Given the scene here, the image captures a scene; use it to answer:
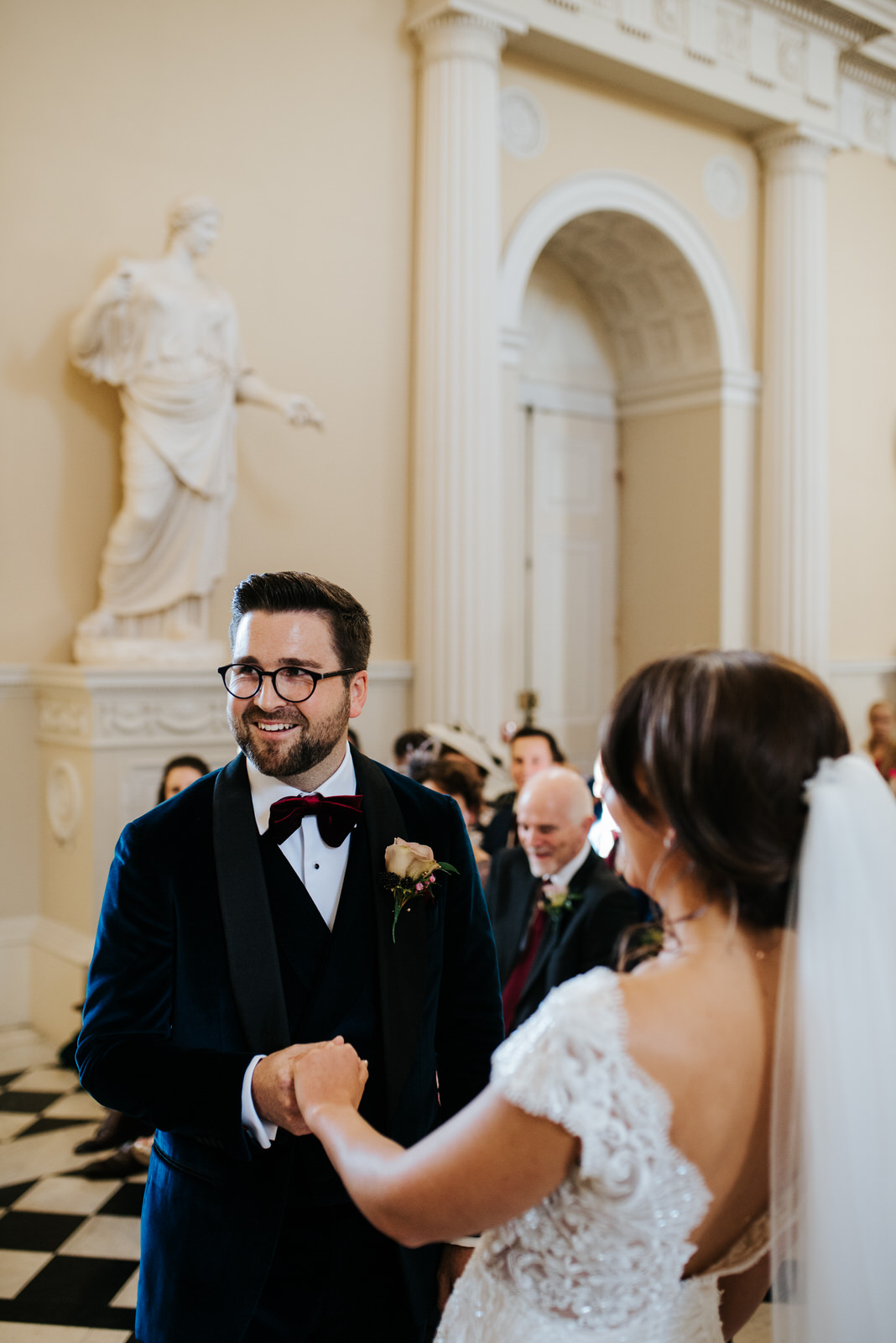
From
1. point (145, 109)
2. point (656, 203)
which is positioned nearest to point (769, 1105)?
point (145, 109)

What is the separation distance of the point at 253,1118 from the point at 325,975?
9.3 inches

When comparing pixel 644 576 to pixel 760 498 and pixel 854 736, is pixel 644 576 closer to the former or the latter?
pixel 760 498

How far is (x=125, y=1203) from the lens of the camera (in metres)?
4.11

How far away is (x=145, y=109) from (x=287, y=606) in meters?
5.12

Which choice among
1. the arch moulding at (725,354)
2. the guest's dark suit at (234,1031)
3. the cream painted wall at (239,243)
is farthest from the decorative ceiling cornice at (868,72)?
the guest's dark suit at (234,1031)

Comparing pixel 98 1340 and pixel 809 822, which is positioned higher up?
pixel 809 822

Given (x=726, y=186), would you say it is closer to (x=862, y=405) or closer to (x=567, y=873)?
(x=862, y=405)

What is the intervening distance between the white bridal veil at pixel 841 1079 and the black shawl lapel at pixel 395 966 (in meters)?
0.62

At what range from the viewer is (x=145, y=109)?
20.1 feet

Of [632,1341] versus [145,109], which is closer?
[632,1341]

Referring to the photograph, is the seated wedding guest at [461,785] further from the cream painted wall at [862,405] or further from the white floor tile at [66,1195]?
the cream painted wall at [862,405]

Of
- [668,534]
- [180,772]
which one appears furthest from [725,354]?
[180,772]

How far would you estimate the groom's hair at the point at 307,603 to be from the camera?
1943 mm

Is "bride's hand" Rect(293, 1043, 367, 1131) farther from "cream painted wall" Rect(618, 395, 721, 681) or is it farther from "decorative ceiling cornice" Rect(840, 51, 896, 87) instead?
"decorative ceiling cornice" Rect(840, 51, 896, 87)
